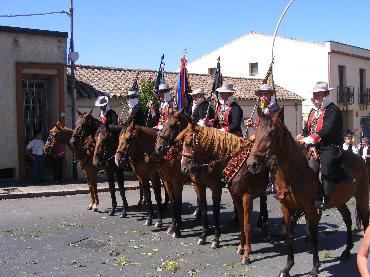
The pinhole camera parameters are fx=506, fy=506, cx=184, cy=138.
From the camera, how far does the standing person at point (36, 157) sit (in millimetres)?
17281

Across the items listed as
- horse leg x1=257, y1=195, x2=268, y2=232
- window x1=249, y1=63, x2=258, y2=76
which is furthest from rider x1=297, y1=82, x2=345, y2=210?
window x1=249, y1=63, x2=258, y2=76

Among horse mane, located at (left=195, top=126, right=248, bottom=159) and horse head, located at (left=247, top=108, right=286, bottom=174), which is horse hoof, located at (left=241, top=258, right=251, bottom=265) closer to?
horse mane, located at (left=195, top=126, right=248, bottom=159)

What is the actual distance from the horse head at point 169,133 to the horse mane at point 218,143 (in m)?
0.57

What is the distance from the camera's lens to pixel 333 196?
7281 millimetres

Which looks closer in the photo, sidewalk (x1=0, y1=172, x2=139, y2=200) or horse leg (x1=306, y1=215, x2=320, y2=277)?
horse leg (x1=306, y1=215, x2=320, y2=277)

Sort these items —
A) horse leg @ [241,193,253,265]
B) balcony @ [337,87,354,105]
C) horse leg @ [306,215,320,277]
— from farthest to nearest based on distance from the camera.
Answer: balcony @ [337,87,354,105]
horse leg @ [241,193,253,265]
horse leg @ [306,215,320,277]

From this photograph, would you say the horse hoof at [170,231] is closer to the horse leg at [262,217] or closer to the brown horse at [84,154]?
the horse leg at [262,217]

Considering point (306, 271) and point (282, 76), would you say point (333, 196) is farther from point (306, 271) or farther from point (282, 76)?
point (282, 76)

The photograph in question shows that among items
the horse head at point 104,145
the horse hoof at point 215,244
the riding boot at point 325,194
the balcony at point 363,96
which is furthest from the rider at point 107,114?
the balcony at point 363,96

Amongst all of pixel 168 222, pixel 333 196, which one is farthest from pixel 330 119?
pixel 168 222

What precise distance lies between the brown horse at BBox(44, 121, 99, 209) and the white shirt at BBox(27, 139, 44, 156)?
194 inches

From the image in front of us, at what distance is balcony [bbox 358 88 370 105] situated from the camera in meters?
35.3

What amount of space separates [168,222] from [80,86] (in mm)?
10855

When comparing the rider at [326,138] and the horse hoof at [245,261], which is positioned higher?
the rider at [326,138]
